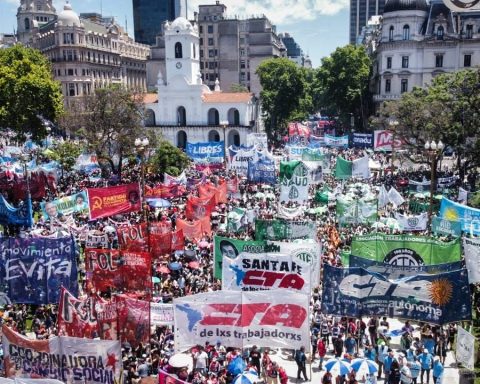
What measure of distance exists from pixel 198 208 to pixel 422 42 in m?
43.1

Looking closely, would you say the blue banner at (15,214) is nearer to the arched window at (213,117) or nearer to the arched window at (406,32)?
the arched window at (213,117)

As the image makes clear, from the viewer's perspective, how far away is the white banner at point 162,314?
13.9 m

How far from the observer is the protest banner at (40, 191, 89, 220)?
73.0 ft

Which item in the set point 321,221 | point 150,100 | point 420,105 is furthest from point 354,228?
point 150,100

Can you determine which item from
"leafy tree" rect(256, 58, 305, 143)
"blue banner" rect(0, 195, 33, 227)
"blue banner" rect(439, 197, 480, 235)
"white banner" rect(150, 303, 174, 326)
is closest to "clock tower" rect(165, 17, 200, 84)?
"leafy tree" rect(256, 58, 305, 143)

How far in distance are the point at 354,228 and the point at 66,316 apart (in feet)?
47.4

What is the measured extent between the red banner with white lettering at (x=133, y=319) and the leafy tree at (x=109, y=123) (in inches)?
1084

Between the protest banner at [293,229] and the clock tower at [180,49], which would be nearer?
the protest banner at [293,229]

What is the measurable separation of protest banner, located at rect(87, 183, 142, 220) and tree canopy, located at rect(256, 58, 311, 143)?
48946mm

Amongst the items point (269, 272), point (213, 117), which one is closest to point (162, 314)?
point (269, 272)

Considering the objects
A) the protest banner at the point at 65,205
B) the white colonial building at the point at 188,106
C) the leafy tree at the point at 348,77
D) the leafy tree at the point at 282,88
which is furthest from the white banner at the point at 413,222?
the leafy tree at the point at 282,88

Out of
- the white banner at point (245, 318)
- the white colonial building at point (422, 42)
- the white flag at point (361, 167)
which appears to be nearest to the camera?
the white banner at point (245, 318)

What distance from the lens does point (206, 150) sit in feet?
132

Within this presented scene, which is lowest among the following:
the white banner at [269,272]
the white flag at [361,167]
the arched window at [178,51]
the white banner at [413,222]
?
the white banner at [413,222]
